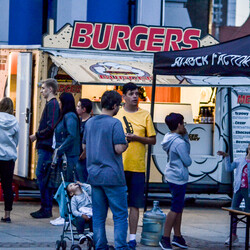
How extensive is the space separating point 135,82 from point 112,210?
5.48 meters

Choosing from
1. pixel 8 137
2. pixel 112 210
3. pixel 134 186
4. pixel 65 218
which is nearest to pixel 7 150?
pixel 8 137

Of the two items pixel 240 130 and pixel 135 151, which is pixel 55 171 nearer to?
pixel 135 151

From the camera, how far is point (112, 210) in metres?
8.31

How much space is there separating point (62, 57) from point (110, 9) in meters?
6.02

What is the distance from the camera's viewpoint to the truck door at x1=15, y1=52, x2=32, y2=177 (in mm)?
13859

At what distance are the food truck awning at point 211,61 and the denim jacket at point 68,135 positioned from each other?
4.68 feet

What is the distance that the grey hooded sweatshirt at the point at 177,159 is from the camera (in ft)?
32.3

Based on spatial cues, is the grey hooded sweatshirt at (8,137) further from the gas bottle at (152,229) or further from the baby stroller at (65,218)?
the gas bottle at (152,229)

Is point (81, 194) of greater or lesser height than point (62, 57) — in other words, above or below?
below

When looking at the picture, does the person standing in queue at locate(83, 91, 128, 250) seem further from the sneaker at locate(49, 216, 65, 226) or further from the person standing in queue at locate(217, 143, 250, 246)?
the sneaker at locate(49, 216, 65, 226)

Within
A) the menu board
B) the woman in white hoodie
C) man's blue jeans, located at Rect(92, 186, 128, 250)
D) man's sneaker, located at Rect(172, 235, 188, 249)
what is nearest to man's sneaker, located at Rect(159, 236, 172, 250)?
man's sneaker, located at Rect(172, 235, 188, 249)

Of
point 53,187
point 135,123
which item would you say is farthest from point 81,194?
point 53,187

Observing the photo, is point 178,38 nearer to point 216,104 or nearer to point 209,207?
point 216,104

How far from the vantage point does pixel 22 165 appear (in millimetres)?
13992
